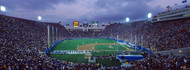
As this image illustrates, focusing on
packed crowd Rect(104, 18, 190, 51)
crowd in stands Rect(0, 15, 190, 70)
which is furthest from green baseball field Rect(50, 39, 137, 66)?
packed crowd Rect(104, 18, 190, 51)

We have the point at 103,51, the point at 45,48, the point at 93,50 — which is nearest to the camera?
the point at 45,48

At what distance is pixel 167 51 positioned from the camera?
23.2 metres

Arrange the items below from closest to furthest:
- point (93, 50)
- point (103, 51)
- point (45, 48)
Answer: point (45, 48), point (103, 51), point (93, 50)

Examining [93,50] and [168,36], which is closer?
[168,36]

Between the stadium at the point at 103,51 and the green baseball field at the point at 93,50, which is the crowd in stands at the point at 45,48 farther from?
the green baseball field at the point at 93,50

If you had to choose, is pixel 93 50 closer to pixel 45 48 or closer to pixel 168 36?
pixel 45 48

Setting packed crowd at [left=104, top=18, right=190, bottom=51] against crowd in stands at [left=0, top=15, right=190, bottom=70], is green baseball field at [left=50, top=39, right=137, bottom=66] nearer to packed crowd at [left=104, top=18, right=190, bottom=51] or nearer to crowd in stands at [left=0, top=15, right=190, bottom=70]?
crowd in stands at [left=0, top=15, right=190, bottom=70]

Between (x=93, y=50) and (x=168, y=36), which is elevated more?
(x=168, y=36)

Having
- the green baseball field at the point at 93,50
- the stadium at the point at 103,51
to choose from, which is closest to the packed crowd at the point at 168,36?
the stadium at the point at 103,51

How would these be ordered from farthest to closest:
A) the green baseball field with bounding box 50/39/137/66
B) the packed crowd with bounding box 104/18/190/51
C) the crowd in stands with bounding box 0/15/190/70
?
the packed crowd with bounding box 104/18/190/51 < the green baseball field with bounding box 50/39/137/66 < the crowd in stands with bounding box 0/15/190/70

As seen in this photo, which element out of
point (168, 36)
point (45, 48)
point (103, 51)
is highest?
point (168, 36)

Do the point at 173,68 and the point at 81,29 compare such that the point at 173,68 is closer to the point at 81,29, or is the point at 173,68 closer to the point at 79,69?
the point at 79,69

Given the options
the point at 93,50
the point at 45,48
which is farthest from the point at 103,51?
the point at 45,48

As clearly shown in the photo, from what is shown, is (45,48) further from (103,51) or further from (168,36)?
(168,36)
